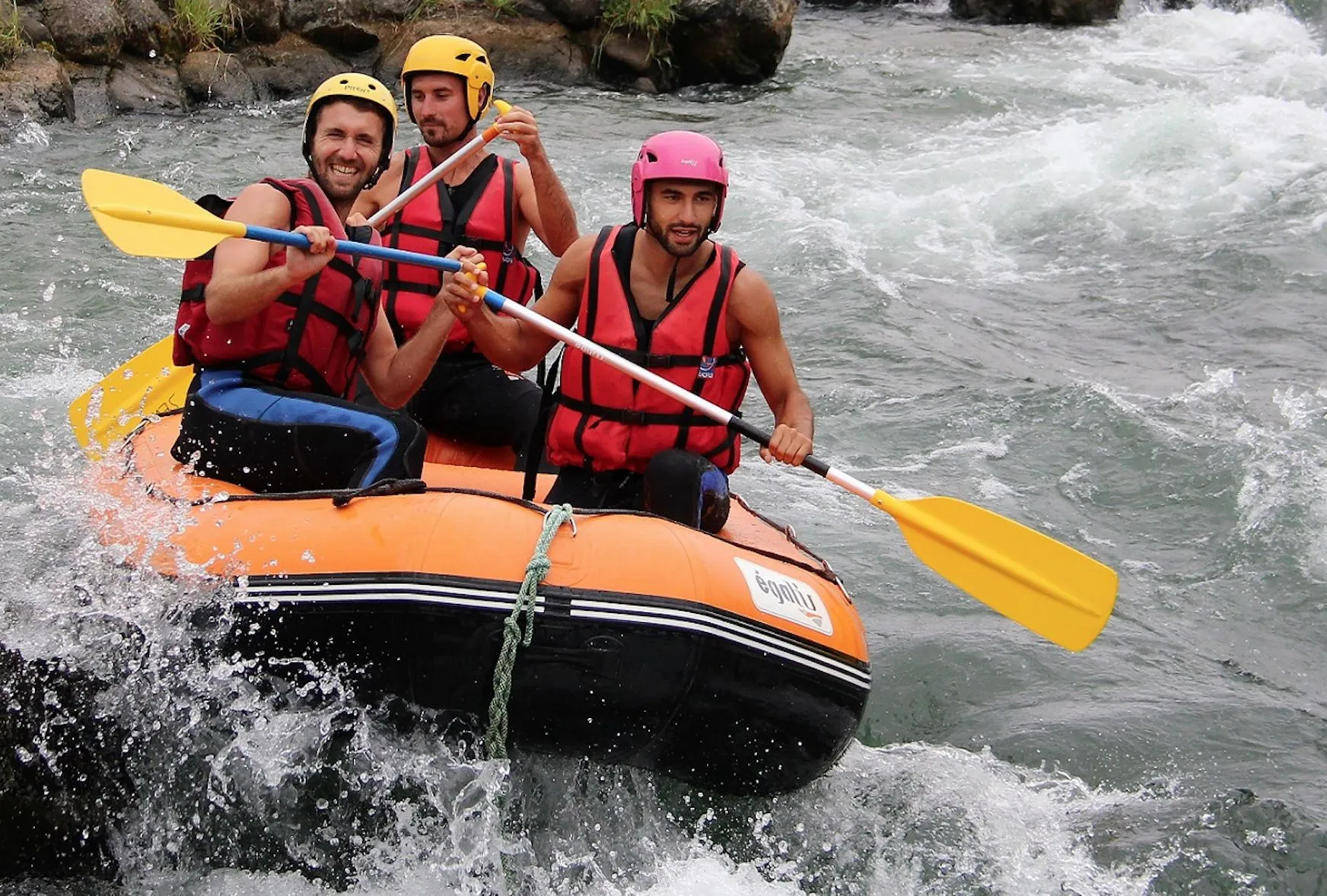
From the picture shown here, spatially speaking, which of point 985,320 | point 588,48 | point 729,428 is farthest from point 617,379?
point 588,48

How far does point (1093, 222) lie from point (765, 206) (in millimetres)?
2038

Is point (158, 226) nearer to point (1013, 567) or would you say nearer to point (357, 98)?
point (357, 98)

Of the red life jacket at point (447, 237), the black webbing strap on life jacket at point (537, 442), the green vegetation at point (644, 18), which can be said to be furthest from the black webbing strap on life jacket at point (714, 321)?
the green vegetation at point (644, 18)

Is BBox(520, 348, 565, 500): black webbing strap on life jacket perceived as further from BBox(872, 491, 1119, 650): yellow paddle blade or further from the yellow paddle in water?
BBox(872, 491, 1119, 650): yellow paddle blade

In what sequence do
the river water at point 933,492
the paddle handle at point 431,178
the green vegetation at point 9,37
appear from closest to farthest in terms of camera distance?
the river water at point 933,492 → the paddle handle at point 431,178 → the green vegetation at point 9,37

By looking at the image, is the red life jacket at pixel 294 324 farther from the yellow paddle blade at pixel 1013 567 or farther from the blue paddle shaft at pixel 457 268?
the yellow paddle blade at pixel 1013 567

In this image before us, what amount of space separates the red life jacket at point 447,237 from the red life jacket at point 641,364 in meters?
0.90

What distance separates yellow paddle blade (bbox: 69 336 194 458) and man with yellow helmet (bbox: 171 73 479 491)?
841 mm

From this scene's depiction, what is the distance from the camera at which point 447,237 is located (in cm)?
494

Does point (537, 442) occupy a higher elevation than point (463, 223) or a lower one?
lower

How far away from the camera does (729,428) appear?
413 cm

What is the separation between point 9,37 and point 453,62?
6.72m

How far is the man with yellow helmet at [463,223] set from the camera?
4.88 m

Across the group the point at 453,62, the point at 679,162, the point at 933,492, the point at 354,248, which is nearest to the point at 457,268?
the point at 354,248
